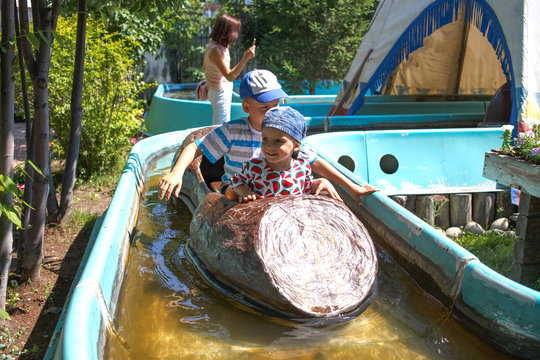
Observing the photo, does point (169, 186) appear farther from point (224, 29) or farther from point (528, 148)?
point (224, 29)

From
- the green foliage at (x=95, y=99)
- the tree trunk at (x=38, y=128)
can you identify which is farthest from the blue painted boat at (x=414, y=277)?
the green foliage at (x=95, y=99)

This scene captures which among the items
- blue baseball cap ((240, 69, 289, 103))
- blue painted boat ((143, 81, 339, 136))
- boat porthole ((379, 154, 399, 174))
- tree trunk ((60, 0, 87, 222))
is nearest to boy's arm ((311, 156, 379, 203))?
blue baseball cap ((240, 69, 289, 103))

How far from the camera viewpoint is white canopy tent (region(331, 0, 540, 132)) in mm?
5199

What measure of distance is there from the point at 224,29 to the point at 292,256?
311 cm

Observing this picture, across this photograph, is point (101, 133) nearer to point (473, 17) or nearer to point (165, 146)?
point (165, 146)

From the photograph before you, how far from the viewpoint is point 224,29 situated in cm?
471

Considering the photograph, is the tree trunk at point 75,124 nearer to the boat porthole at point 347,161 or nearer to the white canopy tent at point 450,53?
the boat porthole at point 347,161

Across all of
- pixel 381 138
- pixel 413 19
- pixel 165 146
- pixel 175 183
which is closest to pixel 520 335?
pixel 175 183

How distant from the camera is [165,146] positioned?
4922mm

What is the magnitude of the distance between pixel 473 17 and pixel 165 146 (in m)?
3.97

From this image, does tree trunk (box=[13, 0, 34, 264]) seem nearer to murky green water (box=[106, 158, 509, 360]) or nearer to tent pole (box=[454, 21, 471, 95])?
murky green water (box=[106, 158, 509, 360])

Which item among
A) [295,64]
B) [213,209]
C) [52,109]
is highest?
[295,64]

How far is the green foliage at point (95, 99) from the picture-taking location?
5191 millimetres

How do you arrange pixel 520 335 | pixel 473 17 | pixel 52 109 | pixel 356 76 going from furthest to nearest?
pixel 356 76 < pixel 473 17 < pixel 52 109 < pixel 520 335
